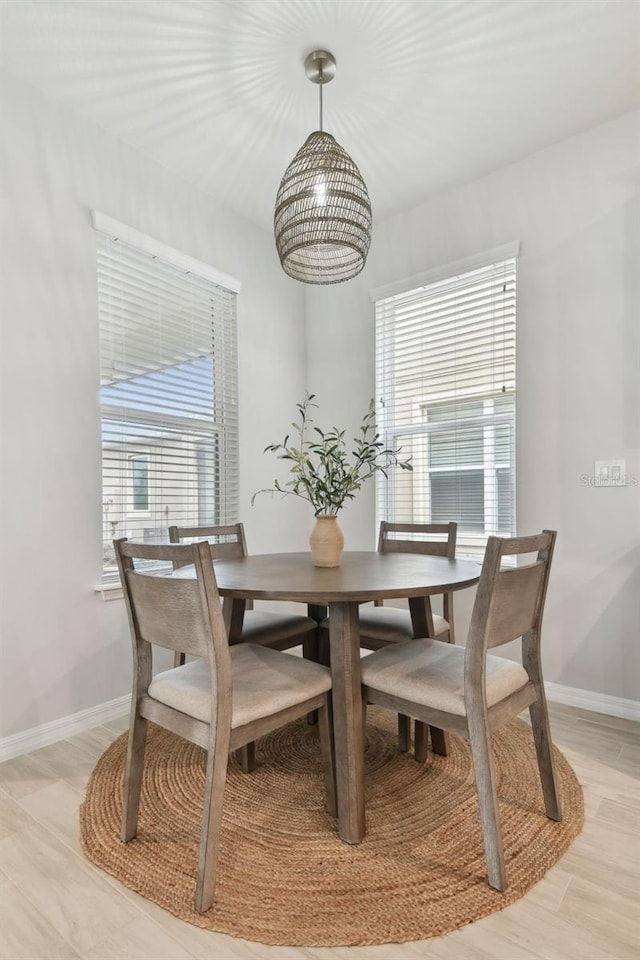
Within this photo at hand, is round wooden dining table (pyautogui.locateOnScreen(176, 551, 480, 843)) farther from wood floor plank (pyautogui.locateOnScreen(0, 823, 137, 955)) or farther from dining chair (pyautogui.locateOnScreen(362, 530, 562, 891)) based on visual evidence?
wood floor plank (pyautogui.locateOnScreen(0, 823, 137, 955))

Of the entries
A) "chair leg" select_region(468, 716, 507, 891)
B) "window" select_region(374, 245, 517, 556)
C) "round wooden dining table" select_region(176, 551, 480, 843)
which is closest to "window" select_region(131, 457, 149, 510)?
"round wooden dining table" select_region(176, 551, 480, 843)

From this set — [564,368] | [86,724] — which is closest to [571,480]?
[564,368]

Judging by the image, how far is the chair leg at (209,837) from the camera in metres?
1.30

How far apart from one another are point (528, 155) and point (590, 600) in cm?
234

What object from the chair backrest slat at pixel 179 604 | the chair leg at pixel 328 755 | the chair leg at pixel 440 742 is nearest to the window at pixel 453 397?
the chair leg at pixel 440 742

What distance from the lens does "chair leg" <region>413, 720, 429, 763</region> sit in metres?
2.01

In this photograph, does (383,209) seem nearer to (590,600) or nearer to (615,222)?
(615,222)

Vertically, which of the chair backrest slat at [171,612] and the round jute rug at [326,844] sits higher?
the chair backrest slat at [171,612]

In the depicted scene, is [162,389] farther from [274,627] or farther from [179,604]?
[179,604]

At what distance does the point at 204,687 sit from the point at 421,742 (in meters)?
1.00

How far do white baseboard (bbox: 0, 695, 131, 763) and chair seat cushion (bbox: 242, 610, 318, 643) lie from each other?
32.7 inches

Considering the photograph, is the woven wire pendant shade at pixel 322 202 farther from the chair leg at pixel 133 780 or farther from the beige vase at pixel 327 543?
the chair leg at pixel 133 780

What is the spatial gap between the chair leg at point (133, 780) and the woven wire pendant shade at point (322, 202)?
1806 millimetres

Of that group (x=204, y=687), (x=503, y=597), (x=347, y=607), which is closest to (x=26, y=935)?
(x=204, y=687)
